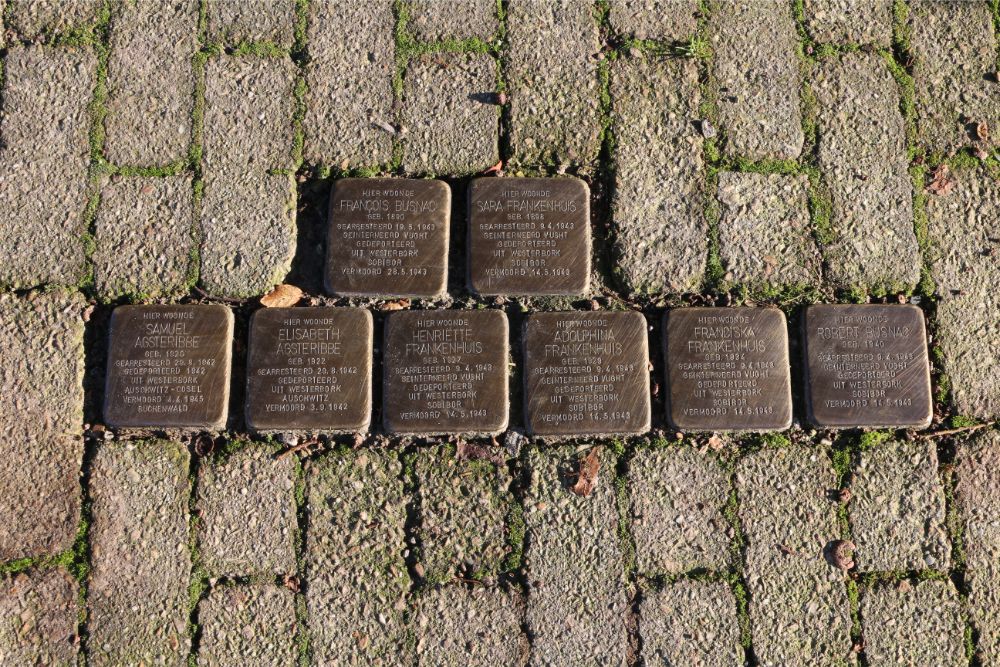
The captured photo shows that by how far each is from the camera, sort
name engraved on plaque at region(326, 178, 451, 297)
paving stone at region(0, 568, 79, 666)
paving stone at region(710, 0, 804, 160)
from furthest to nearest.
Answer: paving stone at region(710, 0, 804, 160)
name engraved on plaque at region(326, 178, 451, 297)
paving stone at region(0, 568, 79, 666)

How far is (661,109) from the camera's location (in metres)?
2.94

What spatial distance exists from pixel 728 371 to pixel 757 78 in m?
1.27

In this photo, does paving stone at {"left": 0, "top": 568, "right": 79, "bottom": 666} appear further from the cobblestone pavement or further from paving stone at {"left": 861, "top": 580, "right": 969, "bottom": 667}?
paving stone at {"left": 861, "top": 580, "right": 969, "bottom": 667}

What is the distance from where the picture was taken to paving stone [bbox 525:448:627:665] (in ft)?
8.48

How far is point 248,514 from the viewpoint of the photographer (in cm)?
264

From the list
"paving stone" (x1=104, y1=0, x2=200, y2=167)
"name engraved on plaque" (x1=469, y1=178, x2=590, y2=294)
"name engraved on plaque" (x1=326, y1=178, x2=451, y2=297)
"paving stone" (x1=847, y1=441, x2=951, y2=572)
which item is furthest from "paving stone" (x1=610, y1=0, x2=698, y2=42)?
"paving stone" (x1=847, y1=441, x2=951, y2=572)

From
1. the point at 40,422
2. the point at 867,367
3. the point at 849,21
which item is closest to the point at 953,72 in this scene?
the point at 849,21

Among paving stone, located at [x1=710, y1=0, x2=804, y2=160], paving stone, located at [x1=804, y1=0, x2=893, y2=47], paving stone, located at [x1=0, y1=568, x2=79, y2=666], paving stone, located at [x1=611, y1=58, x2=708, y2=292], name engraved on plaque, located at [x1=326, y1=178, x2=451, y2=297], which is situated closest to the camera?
paving stone, located at [x1=0, y1=568, x2=79, y2=666]

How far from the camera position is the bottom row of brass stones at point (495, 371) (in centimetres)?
262

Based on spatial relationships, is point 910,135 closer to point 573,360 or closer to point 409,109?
point 573,360

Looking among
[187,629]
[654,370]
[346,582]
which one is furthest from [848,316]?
[187,629]

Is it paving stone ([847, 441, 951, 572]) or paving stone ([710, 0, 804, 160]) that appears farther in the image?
paving stone ([710, 0, 804, 160])

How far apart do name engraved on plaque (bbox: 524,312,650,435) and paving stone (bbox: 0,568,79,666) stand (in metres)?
1.81

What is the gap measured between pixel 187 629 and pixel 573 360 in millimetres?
1714
